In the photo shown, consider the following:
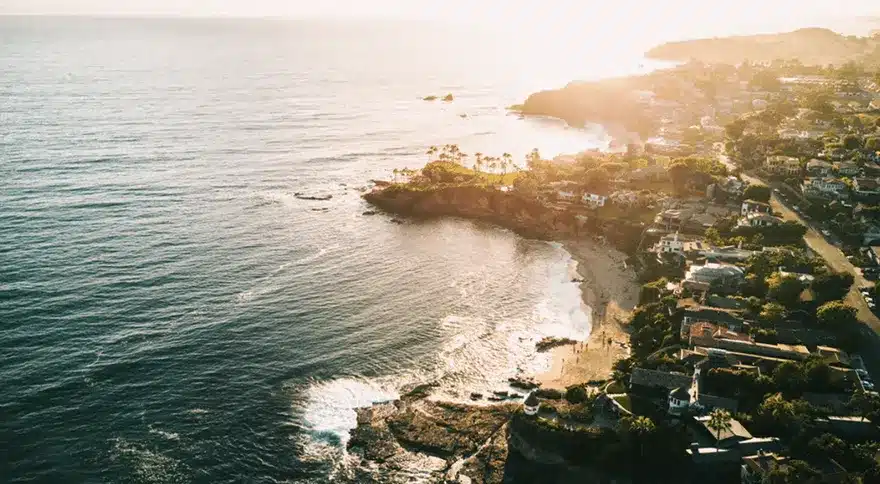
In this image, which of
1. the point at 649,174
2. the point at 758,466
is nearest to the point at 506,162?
the point at 649,174

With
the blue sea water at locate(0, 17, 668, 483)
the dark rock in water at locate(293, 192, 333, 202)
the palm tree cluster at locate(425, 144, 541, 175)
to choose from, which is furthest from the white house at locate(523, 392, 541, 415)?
the palm tree cluster at locate(425, 144, 541, 175)

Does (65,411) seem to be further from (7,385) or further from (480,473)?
(480,473)

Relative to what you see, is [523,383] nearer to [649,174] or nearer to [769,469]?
[769,469]

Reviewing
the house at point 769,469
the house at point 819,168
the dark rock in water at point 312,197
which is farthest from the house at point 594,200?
the house at point 769,469

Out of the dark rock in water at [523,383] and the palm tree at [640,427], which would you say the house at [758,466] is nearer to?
the palm tree at [640,427]

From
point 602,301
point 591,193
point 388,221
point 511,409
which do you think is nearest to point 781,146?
point 591,193

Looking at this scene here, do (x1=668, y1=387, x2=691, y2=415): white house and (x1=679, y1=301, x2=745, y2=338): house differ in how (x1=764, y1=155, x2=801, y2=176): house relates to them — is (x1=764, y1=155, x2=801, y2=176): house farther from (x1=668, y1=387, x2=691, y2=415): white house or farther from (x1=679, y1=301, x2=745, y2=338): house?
(x1=668, y1=387, x2=691, y2=415): white house
